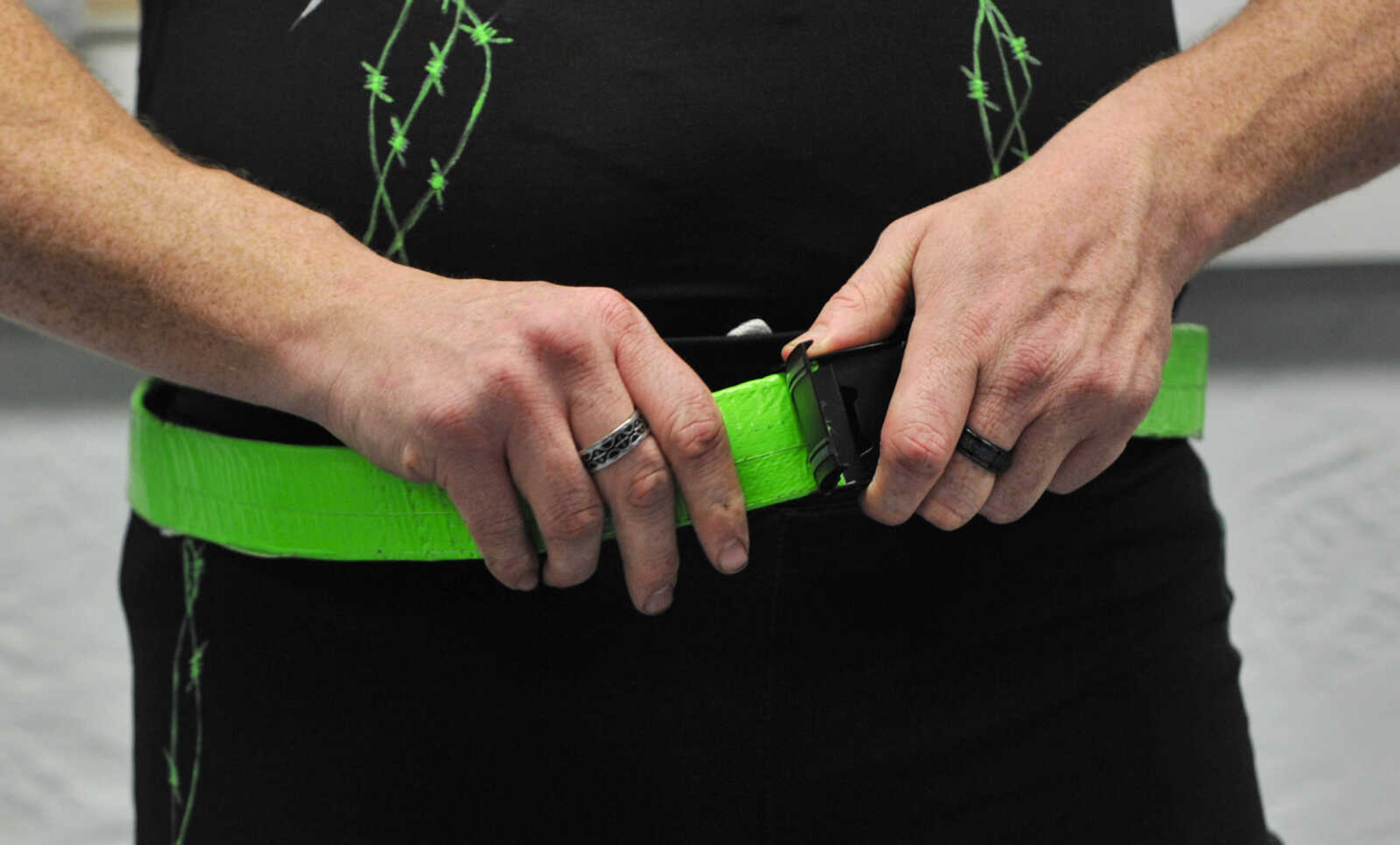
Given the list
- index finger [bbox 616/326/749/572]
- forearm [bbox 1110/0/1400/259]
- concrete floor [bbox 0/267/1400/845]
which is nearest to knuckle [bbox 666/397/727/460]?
index finger [bbox 616/326/749/572]

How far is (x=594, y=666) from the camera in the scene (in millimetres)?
441

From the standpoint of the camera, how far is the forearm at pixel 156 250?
367mm

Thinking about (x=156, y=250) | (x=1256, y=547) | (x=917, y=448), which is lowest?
(x=1256, y=547)

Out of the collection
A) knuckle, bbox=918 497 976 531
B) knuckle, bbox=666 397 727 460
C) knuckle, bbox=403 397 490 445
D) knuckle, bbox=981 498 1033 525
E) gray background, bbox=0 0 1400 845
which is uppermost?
knuckle, bbox=403 397 490 445

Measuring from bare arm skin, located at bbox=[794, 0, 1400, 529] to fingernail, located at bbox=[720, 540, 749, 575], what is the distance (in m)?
0.05

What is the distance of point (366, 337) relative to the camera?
1.18ft

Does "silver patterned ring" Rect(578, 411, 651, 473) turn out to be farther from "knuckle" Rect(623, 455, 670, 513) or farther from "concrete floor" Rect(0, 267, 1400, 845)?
"concrete floor" Rect(0, 267, 1400, 845)

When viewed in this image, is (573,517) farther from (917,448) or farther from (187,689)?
(187,689)

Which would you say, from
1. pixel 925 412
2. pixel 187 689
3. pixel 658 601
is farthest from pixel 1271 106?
pixel 187 689

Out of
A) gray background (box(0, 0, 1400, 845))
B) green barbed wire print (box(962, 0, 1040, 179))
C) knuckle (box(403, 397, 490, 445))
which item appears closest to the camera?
knuckle (box(403, 397, 490, 445))

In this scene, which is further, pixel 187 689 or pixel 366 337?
pixel 187 689

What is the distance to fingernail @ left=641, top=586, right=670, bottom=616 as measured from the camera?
38 cm

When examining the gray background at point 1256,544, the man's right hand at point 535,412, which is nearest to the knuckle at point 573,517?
the man's right hand at point 535,412

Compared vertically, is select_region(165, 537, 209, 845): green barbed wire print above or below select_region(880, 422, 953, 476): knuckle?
below
